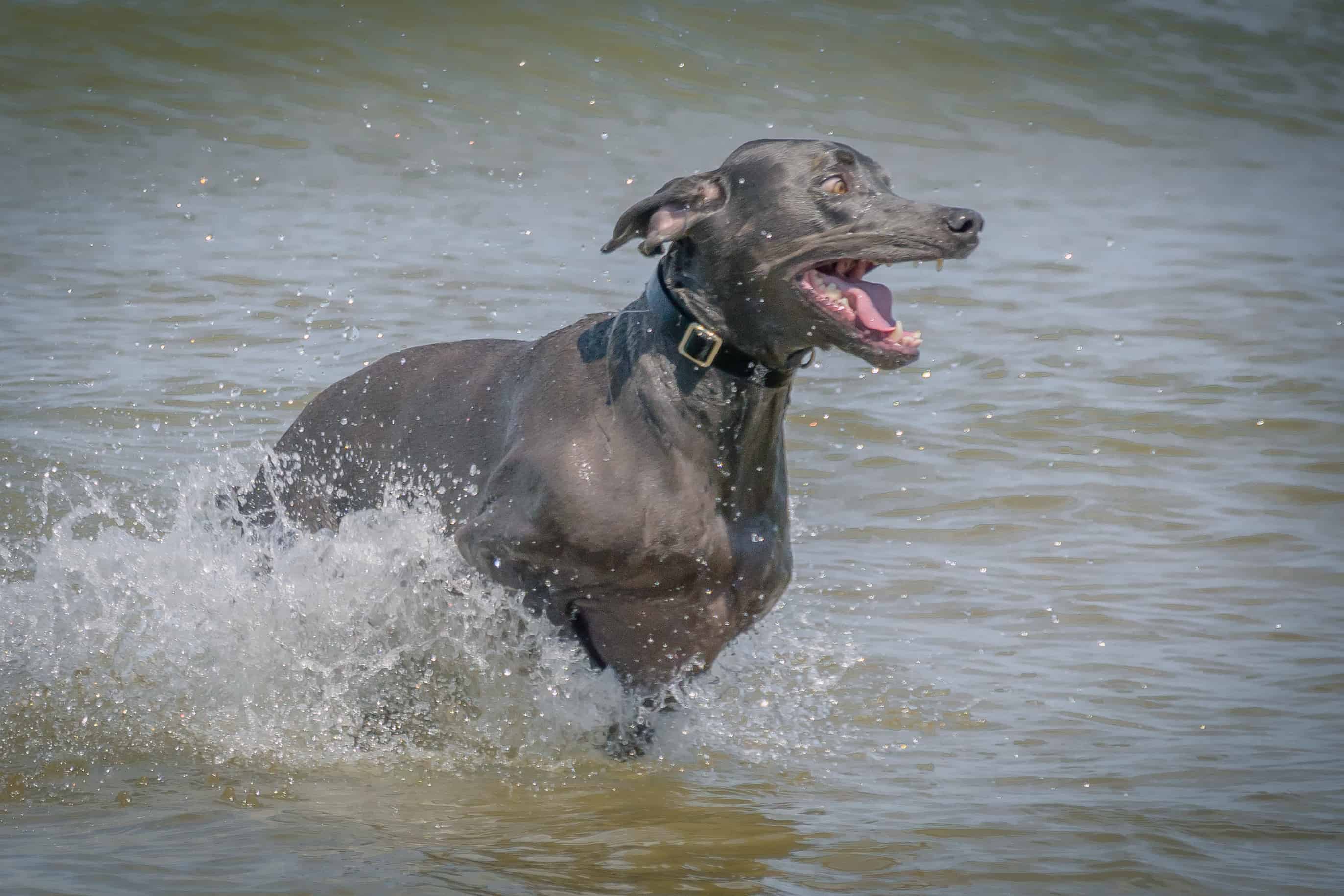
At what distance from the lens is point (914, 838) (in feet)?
12.5

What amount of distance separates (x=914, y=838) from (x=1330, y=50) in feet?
49.2

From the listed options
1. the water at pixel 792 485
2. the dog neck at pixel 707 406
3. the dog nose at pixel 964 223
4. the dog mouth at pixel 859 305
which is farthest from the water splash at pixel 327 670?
the dog nose at pixel 964 223

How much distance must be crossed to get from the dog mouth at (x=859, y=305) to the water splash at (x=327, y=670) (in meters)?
1.15

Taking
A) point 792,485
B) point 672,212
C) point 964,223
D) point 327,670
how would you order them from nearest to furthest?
1. point 964,223
2. point 672,212
3. point 327,670
4. point 792,485

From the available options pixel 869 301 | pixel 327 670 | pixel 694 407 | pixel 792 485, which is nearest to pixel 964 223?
pixel 869 301

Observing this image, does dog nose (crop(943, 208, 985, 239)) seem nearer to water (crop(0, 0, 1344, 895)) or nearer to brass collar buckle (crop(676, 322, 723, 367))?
brass collar buckle (crop(676, 322, 723, 367))

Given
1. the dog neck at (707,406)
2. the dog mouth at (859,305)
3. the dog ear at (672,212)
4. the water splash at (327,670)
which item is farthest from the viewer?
the water splash at (327,670)

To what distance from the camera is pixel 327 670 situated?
178 inches

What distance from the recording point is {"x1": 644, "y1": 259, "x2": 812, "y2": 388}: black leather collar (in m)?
3.93

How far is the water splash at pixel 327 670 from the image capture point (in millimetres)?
4277

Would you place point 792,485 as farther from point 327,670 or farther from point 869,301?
point 869,301

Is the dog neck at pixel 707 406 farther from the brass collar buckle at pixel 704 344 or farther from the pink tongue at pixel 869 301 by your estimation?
A: the pink tongue at pixel 869 301

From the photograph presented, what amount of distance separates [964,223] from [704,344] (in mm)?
691

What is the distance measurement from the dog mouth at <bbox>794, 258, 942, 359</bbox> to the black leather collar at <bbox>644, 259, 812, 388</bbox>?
0.58ft
